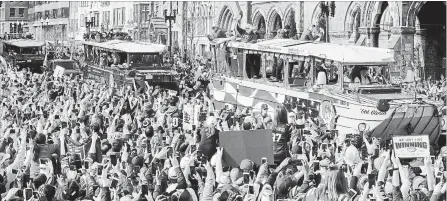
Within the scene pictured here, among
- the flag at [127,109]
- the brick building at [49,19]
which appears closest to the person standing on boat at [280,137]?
the flag at [127,109]

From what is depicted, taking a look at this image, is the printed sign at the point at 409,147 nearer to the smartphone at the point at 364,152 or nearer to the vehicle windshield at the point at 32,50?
the smartphone at the point at 364,152

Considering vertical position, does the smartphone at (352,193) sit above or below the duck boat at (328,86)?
below

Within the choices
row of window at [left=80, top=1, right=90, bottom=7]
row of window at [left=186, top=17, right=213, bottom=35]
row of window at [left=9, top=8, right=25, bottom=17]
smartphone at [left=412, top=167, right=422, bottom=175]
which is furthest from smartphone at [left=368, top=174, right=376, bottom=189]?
row of window at [left=80, top=1, right=90, bottom=7]

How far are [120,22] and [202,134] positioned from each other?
58.1 metres

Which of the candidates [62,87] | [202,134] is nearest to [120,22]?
[62,87]

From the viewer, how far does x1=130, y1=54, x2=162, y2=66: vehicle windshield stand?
34.2m

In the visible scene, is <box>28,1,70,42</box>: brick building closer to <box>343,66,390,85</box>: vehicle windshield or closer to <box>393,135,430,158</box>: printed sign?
<box>343,66,390,85</box>: vehicle windshield

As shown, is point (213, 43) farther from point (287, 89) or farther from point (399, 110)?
point (399, 110)

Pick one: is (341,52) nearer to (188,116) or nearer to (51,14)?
(188,116)

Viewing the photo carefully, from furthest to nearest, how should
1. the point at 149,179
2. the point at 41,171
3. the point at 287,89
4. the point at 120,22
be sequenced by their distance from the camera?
1. the point at 120,22
2. the point at 287,89
3. the point at 41,171
4. the point at 149,179

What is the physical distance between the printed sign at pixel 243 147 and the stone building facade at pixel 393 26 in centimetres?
1535

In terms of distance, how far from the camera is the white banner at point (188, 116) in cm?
1880

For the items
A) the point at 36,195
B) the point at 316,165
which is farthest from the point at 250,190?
the point at 36,195

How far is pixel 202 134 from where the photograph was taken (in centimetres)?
1463
